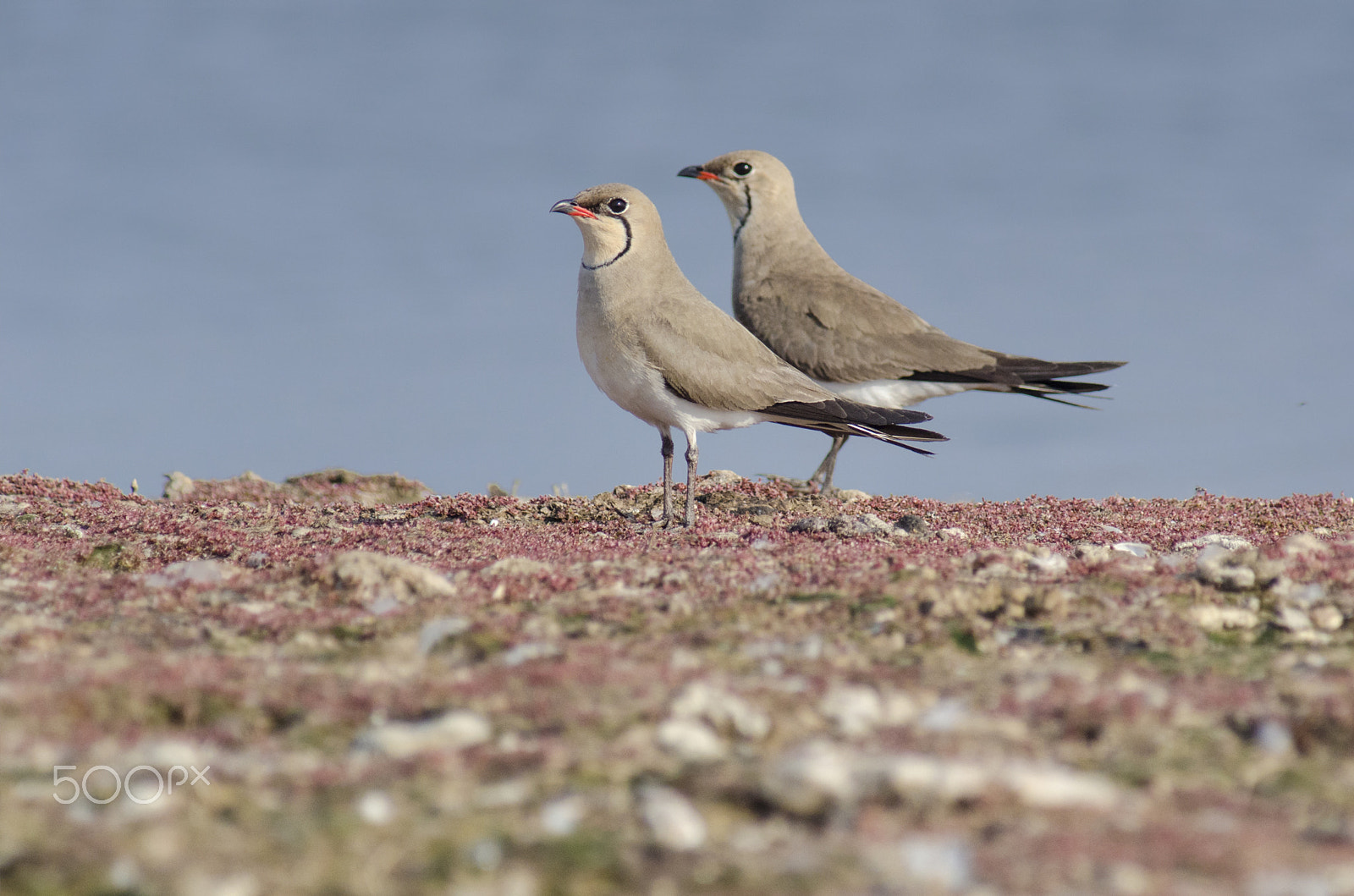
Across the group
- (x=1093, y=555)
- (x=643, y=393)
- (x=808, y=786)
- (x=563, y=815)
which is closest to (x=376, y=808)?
(x=563, y=815)

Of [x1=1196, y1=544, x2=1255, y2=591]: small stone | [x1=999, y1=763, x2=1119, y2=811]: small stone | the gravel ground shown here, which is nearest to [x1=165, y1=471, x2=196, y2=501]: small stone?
the gravel ground

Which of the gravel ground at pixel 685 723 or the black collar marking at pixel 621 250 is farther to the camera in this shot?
the black collar marking at pixel 621 250

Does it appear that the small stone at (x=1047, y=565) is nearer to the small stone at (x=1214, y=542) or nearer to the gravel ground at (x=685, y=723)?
the gravel ground at (x=685, y=723)

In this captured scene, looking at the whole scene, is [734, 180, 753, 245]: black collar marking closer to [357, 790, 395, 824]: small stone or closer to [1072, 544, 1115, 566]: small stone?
[1072, 544, 1115, 566]: small stone

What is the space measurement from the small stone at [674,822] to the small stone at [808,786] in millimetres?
234

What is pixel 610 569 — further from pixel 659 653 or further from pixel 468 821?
pixel 468 821

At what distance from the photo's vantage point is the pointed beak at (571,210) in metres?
10.5

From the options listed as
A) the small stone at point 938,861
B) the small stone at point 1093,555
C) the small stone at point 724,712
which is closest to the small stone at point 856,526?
the small stone at point 1093,555

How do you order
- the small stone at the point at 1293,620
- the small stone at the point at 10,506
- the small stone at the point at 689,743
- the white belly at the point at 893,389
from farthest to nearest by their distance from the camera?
the white belly at the point at 893,389 < the small stone at the point at 10,506 < the small stone at the point at 1293,620 < the small stone at the point at 689,743

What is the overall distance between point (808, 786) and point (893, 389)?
32.2ft

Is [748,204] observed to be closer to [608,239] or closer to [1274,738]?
[608,239]

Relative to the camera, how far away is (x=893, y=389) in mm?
12766

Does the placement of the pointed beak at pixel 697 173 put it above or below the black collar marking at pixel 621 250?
above

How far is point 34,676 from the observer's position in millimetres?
4719
